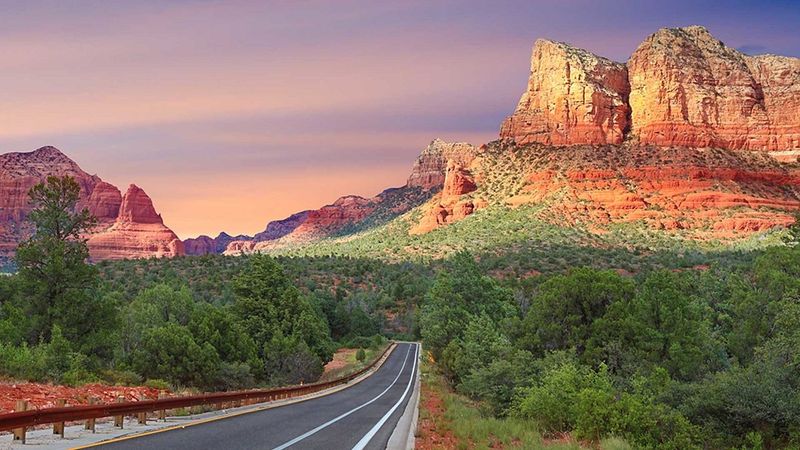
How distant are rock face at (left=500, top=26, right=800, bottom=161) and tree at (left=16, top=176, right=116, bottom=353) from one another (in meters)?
125

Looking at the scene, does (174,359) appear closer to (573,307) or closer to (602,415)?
(573,307)

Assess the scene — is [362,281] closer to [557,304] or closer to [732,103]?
[557,304]

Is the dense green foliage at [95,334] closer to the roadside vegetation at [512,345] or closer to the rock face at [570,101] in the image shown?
the roadside vegetation at [512,345]

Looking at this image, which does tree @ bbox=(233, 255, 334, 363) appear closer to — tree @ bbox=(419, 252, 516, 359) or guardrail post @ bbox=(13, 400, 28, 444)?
tree @ bbox=(419, 252, 516, 359)

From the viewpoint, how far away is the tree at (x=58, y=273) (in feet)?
115

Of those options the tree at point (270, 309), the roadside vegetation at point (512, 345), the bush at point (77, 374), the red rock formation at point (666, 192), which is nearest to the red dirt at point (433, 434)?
the roadside vegetation at point (512, 345)

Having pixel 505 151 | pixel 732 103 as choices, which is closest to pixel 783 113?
pixel 732 103

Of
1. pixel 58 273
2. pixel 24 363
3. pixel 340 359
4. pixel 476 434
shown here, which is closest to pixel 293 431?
pixel 476 434

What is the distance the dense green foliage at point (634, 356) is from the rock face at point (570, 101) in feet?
316

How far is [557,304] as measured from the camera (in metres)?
34.8

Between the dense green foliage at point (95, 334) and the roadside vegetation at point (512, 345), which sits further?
the dense green foliage at point (95, 334)

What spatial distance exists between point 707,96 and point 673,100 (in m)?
9.67

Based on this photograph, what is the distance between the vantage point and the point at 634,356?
32.7 meters

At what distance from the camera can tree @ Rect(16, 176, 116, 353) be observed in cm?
3494
